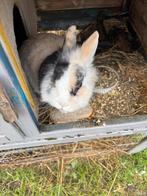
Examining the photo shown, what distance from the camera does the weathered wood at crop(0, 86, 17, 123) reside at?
0.92 meters

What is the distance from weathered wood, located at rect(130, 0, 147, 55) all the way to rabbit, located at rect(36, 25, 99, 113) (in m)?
0.69

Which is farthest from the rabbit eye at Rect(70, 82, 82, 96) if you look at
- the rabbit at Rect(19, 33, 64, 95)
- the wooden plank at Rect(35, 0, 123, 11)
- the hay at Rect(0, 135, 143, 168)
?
the wooden plank at Rect(35, 0, 123, 11)

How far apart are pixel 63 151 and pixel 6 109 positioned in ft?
2.75

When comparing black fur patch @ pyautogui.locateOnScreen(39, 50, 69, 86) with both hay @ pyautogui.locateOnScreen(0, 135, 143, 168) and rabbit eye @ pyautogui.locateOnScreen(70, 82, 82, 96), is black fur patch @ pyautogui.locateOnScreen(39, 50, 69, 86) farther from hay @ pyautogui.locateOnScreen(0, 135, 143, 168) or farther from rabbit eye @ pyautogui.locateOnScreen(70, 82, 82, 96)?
hay @ pyautogui.locateOnScreen(0, 135, 143, 168)

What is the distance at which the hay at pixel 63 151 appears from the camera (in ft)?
5.77

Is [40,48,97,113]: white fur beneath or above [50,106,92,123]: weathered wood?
above

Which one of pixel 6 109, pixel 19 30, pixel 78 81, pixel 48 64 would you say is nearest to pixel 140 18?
pixel 19 30

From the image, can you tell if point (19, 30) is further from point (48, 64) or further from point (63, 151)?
point (63, 151)

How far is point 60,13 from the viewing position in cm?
193

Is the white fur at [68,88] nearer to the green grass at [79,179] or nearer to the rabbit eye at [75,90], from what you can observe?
the rabbit eye at [75,90]

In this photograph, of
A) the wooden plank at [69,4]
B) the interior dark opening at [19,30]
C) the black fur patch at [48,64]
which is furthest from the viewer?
the wooden plank at [69,4]

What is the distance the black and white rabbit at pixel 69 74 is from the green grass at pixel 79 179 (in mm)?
701

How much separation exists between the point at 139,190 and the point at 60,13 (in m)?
1.13

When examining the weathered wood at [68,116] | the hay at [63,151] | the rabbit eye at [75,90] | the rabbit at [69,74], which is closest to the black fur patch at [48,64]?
the rabbit at [69,74]
